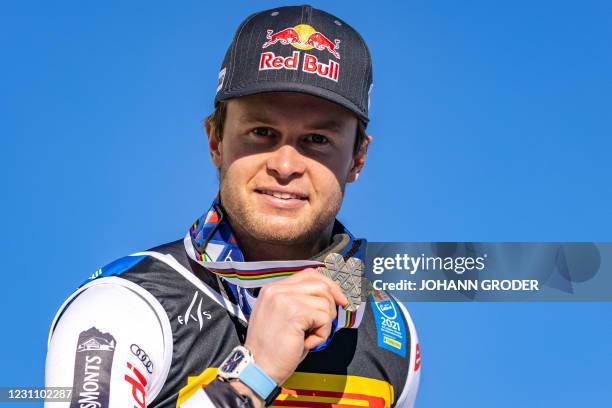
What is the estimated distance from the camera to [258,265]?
12.5ft

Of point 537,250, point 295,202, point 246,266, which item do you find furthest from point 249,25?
point 537,250

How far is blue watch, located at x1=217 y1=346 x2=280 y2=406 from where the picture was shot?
315 cm

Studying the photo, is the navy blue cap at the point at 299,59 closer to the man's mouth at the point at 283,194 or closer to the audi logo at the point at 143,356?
the man's mouth at the point at 283,194

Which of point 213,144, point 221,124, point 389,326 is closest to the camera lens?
point 221,124

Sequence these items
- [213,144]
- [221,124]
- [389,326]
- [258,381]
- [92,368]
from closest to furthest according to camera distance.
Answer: [258,381], [92,368], [221,124], [213,144], [389,326]

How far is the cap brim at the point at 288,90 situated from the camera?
3791mm

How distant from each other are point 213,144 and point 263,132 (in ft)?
2.15

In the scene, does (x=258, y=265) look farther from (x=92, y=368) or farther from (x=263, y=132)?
(x=92, y=368)

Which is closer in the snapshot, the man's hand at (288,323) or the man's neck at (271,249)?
the man's hand at (288,323)

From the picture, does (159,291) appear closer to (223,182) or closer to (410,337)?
(223,182)

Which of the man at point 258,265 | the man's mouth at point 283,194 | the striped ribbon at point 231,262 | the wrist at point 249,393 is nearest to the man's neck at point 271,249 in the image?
the man at point 258,265

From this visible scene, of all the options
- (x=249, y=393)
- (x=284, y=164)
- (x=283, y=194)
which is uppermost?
(x=284, y=164)

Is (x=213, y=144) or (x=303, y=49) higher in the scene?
(x=303, y=49)

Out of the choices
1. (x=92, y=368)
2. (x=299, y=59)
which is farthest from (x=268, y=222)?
(x=92, y=368)
